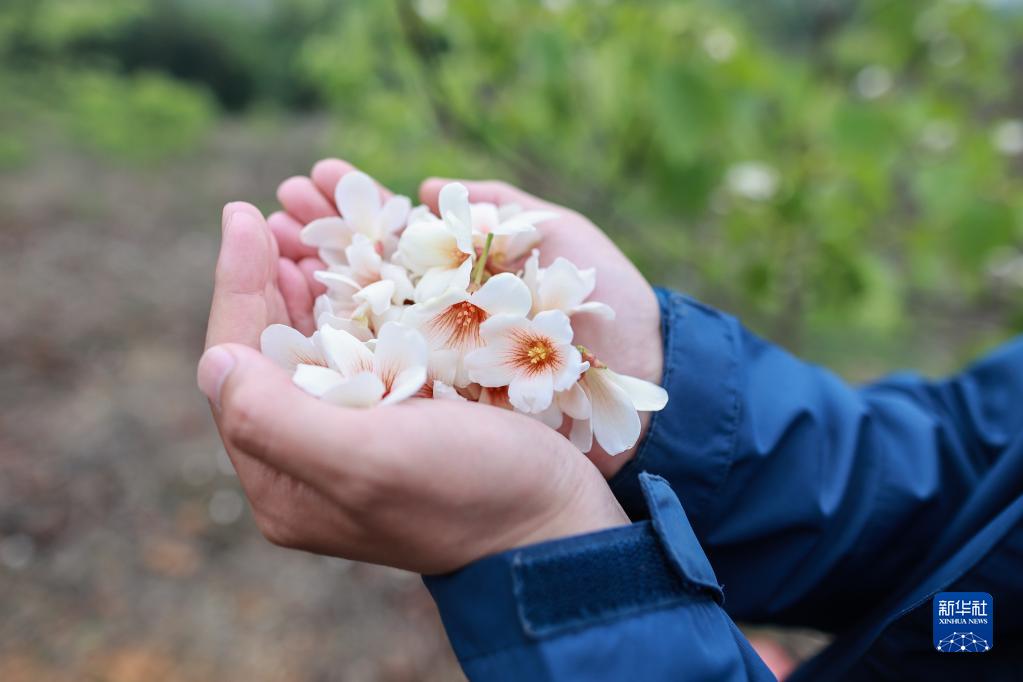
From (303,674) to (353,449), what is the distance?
1.74 m

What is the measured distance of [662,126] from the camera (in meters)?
1.71

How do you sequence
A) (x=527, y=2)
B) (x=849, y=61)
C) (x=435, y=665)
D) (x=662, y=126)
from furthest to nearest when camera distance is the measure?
(x=849, y=61)
(x=435, y=665)
(x=527, y=2)
(x=662, y=126)

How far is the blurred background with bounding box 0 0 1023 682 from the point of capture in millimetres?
1875

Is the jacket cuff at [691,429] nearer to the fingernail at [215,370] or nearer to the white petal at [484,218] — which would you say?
the white petal at [484,218]

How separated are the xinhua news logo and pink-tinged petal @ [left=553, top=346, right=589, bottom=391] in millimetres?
601

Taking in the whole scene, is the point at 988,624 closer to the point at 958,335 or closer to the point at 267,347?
the point at 267,347

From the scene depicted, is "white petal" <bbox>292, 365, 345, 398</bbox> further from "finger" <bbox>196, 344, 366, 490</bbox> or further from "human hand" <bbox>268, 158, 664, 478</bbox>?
"human hand" <bbox>268, 158, 664, 478</bbox>

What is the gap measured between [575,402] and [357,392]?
1.00 ft

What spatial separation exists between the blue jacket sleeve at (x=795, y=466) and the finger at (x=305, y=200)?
1.98 feet

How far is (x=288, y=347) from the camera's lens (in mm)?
901

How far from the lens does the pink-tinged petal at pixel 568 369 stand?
0.90 meters

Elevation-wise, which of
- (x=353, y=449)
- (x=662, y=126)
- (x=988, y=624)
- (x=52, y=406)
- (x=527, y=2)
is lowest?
(x=52, y=406)

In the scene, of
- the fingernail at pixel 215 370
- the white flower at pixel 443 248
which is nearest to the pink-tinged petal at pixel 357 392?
the fingernail at pixel 215 370

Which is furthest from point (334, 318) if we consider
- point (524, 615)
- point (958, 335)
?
point (958, 335)
